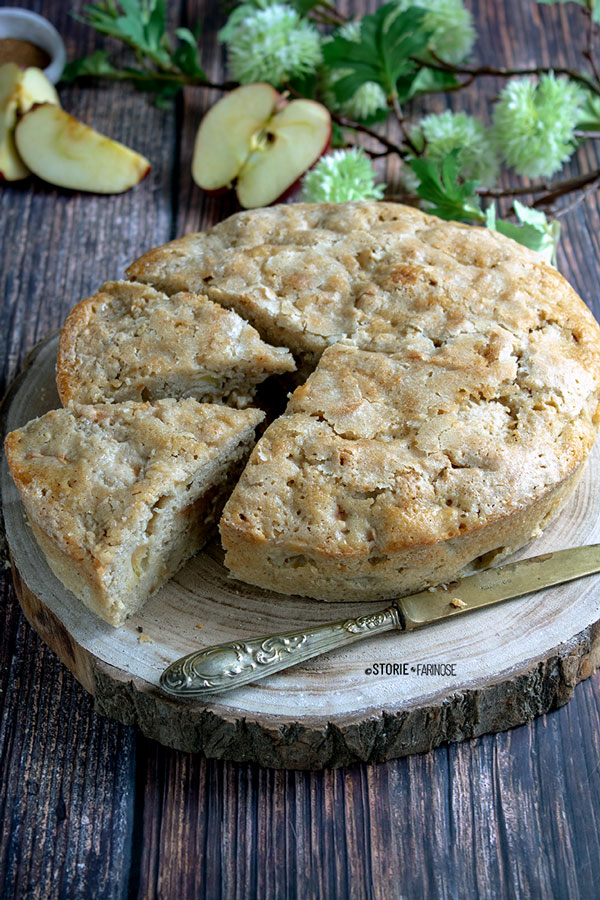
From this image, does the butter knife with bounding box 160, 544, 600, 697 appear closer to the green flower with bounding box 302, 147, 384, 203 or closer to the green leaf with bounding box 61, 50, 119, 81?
the green flower with bounding box 302, 147, 384, 203

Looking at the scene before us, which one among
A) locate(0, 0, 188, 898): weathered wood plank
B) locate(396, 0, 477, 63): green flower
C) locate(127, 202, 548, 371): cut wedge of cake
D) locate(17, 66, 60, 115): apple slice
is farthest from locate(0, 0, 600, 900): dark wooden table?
locate(396, 0, 477, 63): green flower

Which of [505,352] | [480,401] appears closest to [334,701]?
[480,401]

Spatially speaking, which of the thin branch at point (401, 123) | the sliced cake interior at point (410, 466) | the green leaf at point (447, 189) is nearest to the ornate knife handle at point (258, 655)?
the sliced cake interior at point (410, 466)

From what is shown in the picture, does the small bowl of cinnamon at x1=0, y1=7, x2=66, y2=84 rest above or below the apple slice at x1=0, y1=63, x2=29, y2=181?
above

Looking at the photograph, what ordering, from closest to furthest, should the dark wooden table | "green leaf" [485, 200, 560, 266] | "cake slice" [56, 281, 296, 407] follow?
the dark wooden table
"cake slice" [56, 281, 296, 407]
"green leaf" [485, 200, 560, 266]

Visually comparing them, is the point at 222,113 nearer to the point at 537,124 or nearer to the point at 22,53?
the point at 22,53

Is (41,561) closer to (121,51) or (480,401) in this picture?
(480,401)
